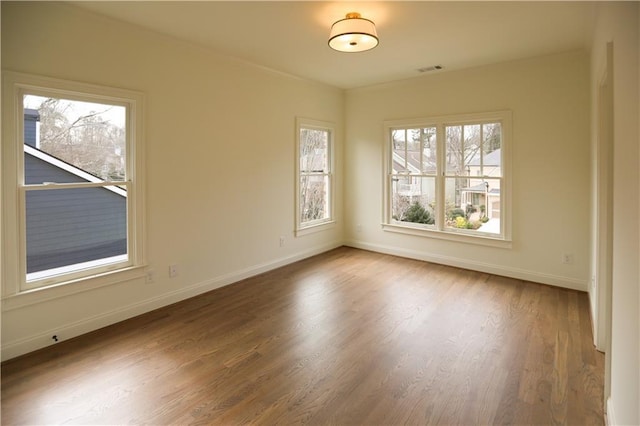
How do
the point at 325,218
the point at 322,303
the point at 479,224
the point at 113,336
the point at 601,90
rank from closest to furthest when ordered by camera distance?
the point at 601,90, the point at 113,336, the point at 322,303, the point at 479,224, the point at 325,218

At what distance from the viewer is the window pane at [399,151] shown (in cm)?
551

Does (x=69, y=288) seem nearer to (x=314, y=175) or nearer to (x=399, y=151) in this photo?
(x=314, y=175)

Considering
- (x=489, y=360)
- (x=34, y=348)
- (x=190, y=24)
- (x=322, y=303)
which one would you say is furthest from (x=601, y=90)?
(x=34, y=348)

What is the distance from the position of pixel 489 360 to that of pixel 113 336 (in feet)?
9.95

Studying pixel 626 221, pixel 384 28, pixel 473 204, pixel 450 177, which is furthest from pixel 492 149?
pixel 626 221

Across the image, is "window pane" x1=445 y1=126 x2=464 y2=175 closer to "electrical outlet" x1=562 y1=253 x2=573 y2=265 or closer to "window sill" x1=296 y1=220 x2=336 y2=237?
"electrical outlet" x1=562 y1=253 x2=573 y2=265

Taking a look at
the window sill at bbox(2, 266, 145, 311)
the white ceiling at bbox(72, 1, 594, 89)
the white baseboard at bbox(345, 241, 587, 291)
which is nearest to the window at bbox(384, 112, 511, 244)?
the white baseboard at bbox(345, 241, 587, 291)

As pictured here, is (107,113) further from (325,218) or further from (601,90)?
(601,90)

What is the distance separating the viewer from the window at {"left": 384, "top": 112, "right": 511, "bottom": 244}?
4.59m

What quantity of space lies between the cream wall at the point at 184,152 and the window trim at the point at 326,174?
0.34ft

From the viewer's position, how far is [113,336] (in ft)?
9.84

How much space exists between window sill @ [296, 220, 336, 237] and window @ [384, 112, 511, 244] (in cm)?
92

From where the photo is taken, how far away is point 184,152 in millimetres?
3738

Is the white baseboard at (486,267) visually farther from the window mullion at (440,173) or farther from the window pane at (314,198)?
the window pane at (314,198)
